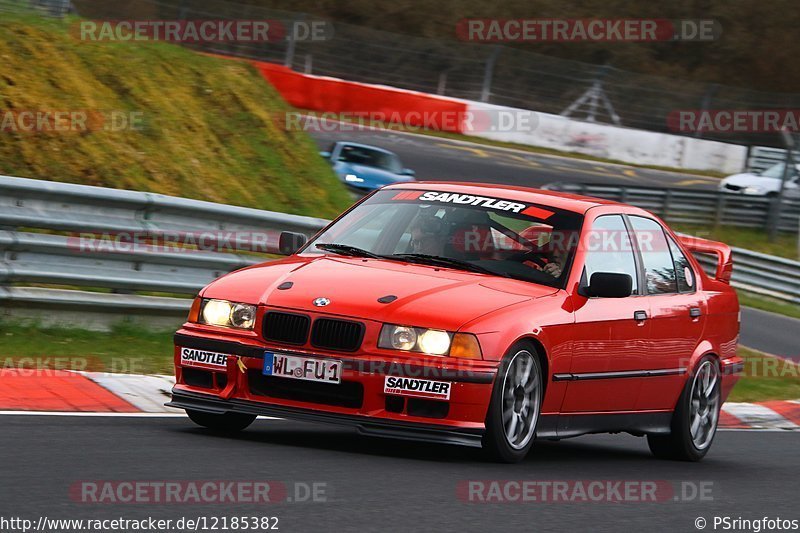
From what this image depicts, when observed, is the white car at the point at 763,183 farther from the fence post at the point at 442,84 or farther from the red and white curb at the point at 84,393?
the red and white curb at the point at 84,393

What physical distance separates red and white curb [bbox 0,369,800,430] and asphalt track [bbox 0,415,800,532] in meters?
0.32

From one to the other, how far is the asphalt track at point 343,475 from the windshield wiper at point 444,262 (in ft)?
3.25

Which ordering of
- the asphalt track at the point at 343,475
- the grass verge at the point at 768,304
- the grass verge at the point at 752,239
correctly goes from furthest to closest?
the grass verge at the point at 752,239 < the grass verge at the point at 768,304 < the asphalt track at the point at 343,475

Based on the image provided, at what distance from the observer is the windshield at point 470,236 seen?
811 centimetres

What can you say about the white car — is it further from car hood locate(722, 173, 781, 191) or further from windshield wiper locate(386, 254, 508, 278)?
windshield wiper locate(386, 254, 508, 278)

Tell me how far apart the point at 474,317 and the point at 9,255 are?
4358 millimetres

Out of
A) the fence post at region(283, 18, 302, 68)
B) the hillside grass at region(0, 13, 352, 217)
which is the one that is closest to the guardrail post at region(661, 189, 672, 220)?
the fence post at region(283, 18, 302, 68)

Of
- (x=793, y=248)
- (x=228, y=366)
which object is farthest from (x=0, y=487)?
(x=793, y=248)

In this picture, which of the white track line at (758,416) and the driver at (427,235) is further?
the white track line at (758,416)

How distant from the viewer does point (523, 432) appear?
7.54 metres

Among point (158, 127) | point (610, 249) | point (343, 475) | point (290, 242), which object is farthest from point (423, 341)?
point (158, 127)

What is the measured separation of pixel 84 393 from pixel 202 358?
1404 mm

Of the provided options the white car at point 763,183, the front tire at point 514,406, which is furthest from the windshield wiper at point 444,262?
the white car at point 763,183

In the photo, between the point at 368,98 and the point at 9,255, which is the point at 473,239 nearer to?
the point at 9,255
